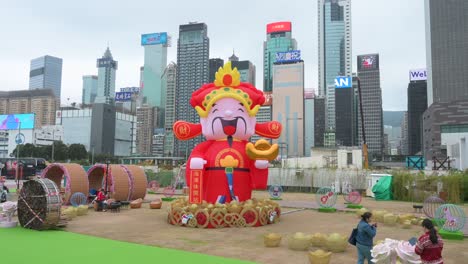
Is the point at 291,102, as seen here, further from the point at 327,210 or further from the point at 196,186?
the point at 196,186

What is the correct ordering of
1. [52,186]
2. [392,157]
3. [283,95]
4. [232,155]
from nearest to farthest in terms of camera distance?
[52,186]
[232,155]
[283,95]
[392,157]

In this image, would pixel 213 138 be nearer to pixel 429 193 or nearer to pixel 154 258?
pixel 154 258

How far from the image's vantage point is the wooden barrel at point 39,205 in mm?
12812

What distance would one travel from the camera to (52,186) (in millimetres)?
13180

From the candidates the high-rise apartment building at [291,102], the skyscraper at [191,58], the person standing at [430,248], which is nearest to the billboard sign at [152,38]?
the skyscraper at [191,58]

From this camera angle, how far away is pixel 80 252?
974cm

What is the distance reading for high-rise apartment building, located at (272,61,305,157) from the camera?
12344 cm

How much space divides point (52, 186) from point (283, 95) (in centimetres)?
11450

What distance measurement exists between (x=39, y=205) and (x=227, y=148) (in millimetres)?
6699

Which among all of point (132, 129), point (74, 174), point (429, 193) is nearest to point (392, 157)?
point (132, 129)

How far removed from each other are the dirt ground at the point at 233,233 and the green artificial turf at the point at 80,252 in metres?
0.67

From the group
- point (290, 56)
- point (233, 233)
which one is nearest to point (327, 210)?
point (233, 233)

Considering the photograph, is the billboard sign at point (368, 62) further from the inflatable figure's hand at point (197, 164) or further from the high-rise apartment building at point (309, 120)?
the inflatable figure's hand at point (197, 164)

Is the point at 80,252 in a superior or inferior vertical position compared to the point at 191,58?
inferior
